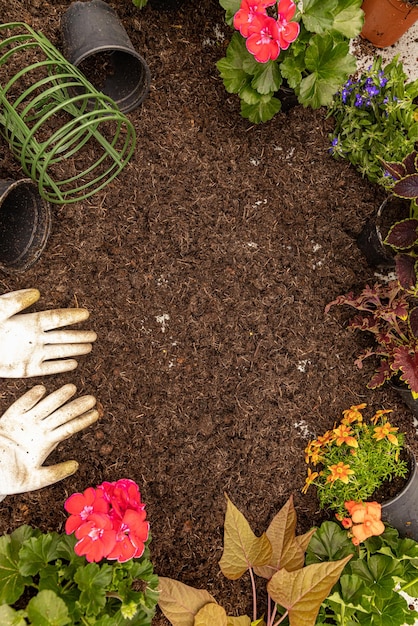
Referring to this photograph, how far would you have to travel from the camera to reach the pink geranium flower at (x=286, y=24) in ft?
5.24

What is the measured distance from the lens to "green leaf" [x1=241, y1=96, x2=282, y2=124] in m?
1.91

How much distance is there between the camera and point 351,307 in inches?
82.8

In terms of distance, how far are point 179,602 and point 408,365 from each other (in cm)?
111

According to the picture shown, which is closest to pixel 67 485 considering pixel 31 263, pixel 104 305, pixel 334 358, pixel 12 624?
pixel 12 624

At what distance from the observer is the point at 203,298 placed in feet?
6.64

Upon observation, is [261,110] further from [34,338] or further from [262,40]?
[34,338]

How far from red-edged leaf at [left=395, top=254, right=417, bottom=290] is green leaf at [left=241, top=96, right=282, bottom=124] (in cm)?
69

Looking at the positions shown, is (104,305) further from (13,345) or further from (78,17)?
(78,17)

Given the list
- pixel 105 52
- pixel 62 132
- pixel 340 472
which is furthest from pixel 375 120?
pixel 340 472

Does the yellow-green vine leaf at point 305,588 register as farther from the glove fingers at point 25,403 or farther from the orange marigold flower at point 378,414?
the glove fingers at point 25,403

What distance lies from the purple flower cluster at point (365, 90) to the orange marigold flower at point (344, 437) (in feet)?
3.90

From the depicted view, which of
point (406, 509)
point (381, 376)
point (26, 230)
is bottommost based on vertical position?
point (406, 509)

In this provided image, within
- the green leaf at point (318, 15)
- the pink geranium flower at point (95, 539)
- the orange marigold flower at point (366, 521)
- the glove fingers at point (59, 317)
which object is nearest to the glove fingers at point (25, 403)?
the glove fingers at point (59, 317)

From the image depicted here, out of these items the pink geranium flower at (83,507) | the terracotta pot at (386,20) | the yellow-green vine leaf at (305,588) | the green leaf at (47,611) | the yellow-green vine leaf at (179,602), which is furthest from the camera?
the terracotta pot at (386,20)
